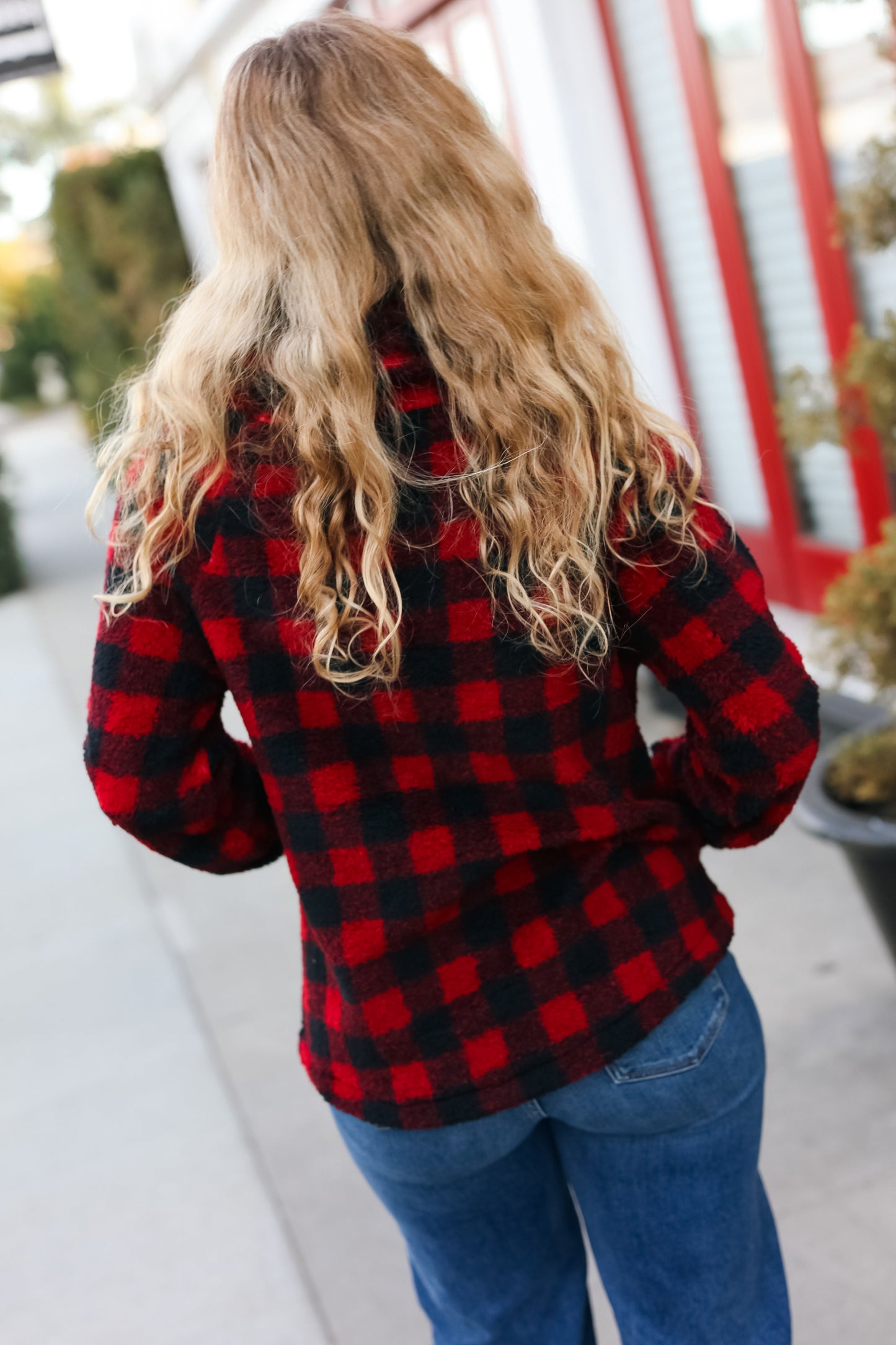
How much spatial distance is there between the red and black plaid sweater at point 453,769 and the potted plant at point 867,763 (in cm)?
131

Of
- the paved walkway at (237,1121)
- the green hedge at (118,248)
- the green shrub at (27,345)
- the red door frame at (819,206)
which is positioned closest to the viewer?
the paved walkway at (237,1121)

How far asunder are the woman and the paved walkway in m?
1.19

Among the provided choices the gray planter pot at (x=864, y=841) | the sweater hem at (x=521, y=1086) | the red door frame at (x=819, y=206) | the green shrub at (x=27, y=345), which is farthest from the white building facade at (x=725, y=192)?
the green shrub at (x=27, y=345)

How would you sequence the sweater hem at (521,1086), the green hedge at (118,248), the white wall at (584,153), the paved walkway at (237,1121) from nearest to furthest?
the sweater hem at (521,1086) < the paved walkway at (237,1121) < the white wall at (584,153) < the green hedge at (118,248)

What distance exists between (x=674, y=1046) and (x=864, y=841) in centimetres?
132

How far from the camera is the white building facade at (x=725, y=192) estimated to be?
3889mm

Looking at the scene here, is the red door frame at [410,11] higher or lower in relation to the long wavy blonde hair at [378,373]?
higher

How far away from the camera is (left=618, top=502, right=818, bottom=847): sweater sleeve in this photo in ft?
4.05

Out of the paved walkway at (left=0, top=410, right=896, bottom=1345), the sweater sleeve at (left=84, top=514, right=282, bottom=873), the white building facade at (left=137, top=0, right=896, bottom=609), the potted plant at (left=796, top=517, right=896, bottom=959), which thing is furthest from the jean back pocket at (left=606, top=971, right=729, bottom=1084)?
the white building facade at (left=137, top=0, right=896, bottom=609)

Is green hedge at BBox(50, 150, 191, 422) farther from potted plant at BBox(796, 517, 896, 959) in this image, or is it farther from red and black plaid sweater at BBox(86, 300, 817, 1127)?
red and black plaid sweater at BBox(86, 300, 817, 1127)

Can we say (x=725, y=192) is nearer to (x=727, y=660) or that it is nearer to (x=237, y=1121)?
(x=237, y=1121)

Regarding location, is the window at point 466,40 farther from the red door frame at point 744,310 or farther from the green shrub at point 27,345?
the green shrub at point 27,345

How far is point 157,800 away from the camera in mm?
1365

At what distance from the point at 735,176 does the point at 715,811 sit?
3.55 metres
